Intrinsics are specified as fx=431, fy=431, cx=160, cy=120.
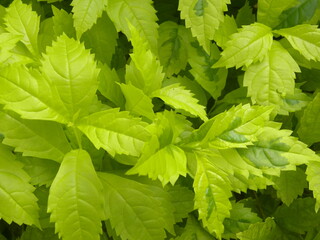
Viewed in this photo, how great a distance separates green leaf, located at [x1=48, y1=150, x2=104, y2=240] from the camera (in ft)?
2.74

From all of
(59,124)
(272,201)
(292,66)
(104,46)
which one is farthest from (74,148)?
(272,201)

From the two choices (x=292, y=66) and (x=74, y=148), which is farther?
(x=292, y=66)

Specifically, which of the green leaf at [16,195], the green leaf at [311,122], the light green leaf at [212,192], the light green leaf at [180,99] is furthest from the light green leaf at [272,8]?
the green leaf at [16,195]

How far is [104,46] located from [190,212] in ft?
1.68

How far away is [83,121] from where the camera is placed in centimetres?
90

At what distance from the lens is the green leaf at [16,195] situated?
861 millimetres

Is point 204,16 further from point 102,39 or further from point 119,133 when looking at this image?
point 119,133

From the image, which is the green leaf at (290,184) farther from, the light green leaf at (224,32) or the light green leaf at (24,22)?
the light green leaf at (24,22)

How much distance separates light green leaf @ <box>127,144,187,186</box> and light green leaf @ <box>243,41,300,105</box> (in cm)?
33

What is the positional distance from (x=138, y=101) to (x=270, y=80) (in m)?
0.37

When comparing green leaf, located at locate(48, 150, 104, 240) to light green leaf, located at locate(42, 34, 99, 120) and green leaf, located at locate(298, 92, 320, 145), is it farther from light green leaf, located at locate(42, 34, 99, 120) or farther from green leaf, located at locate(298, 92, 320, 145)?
green leaf, located at locate(298, 92, 320, 145)

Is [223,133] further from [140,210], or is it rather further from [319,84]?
[319,84]

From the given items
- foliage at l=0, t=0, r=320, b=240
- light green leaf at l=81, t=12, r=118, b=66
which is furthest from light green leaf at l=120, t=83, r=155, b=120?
light green leaf at l=81, t=12, r=118, b=66

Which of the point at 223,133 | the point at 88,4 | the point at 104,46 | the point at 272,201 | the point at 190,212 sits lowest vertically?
the point at 272,201
